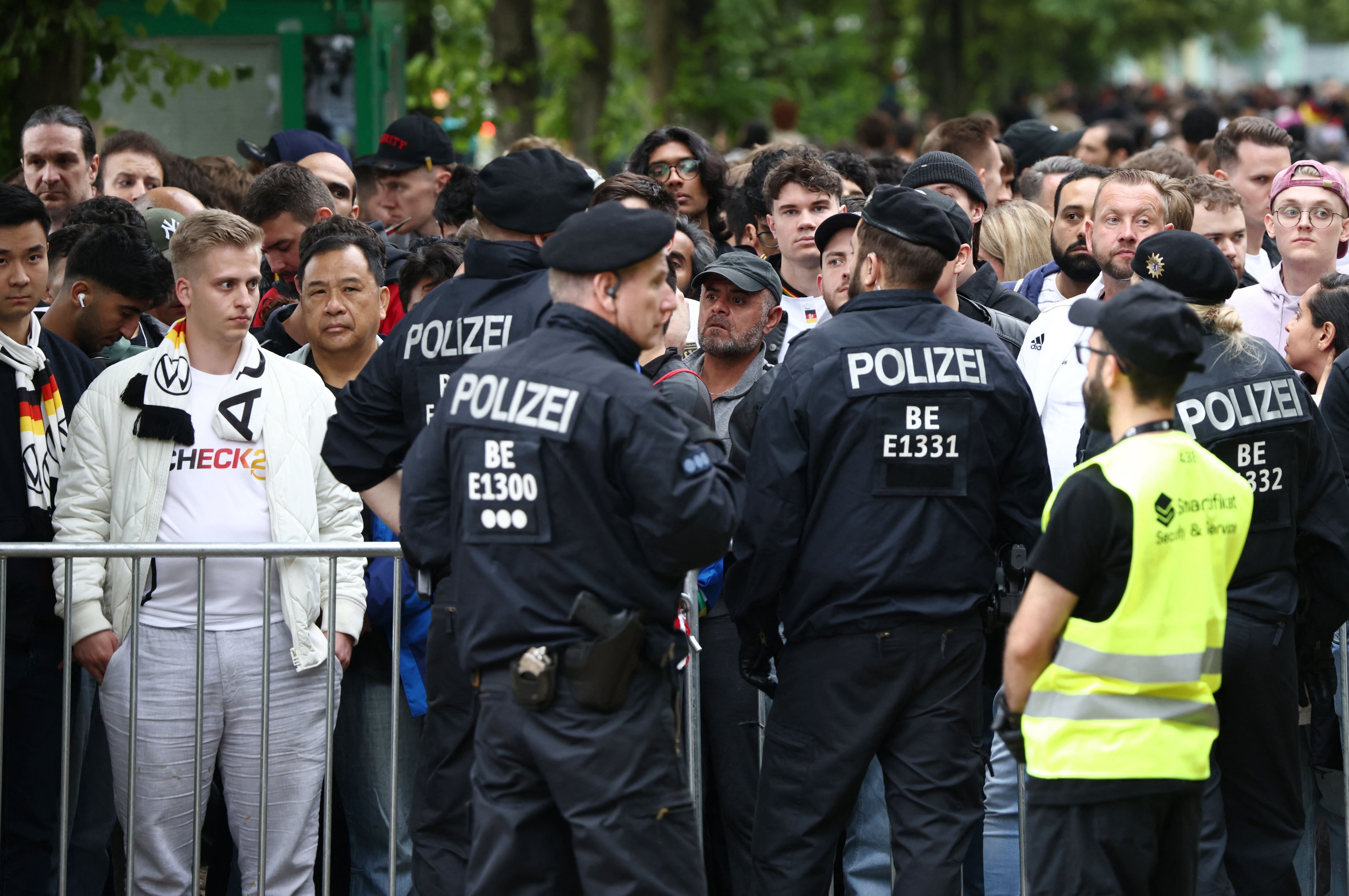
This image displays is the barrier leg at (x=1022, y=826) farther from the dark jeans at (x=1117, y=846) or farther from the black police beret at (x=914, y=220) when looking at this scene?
the black police beret at (x=914, y=220)

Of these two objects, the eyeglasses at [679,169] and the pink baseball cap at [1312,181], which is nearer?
the pink baseball cap at [1312,181]

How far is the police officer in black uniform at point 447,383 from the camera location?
14.2 ft

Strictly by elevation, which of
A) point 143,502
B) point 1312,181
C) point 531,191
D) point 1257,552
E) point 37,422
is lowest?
point 1257,552

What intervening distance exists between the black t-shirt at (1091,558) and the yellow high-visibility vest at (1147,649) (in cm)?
2

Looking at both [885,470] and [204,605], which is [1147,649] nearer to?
[885,470]

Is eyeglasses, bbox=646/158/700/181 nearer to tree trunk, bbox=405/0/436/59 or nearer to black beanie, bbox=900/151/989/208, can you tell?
black beanie, bbox=900/151/989/208

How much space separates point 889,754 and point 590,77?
1492cm

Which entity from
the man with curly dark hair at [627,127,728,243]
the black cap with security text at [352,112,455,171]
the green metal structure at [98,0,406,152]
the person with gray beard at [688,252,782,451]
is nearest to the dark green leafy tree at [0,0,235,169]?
the black cap with security text at [352,112,455,171]

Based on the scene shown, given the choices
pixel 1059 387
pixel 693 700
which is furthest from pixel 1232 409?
pixel 693 700

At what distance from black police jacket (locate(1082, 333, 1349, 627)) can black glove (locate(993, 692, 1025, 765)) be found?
3.11 ft

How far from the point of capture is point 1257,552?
15.1 ft

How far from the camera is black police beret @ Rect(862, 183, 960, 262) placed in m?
4.56

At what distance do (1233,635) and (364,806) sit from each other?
9.51 ft

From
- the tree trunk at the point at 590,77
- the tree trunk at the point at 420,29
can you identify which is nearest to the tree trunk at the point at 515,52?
the tree trunk at the point at 420,29
